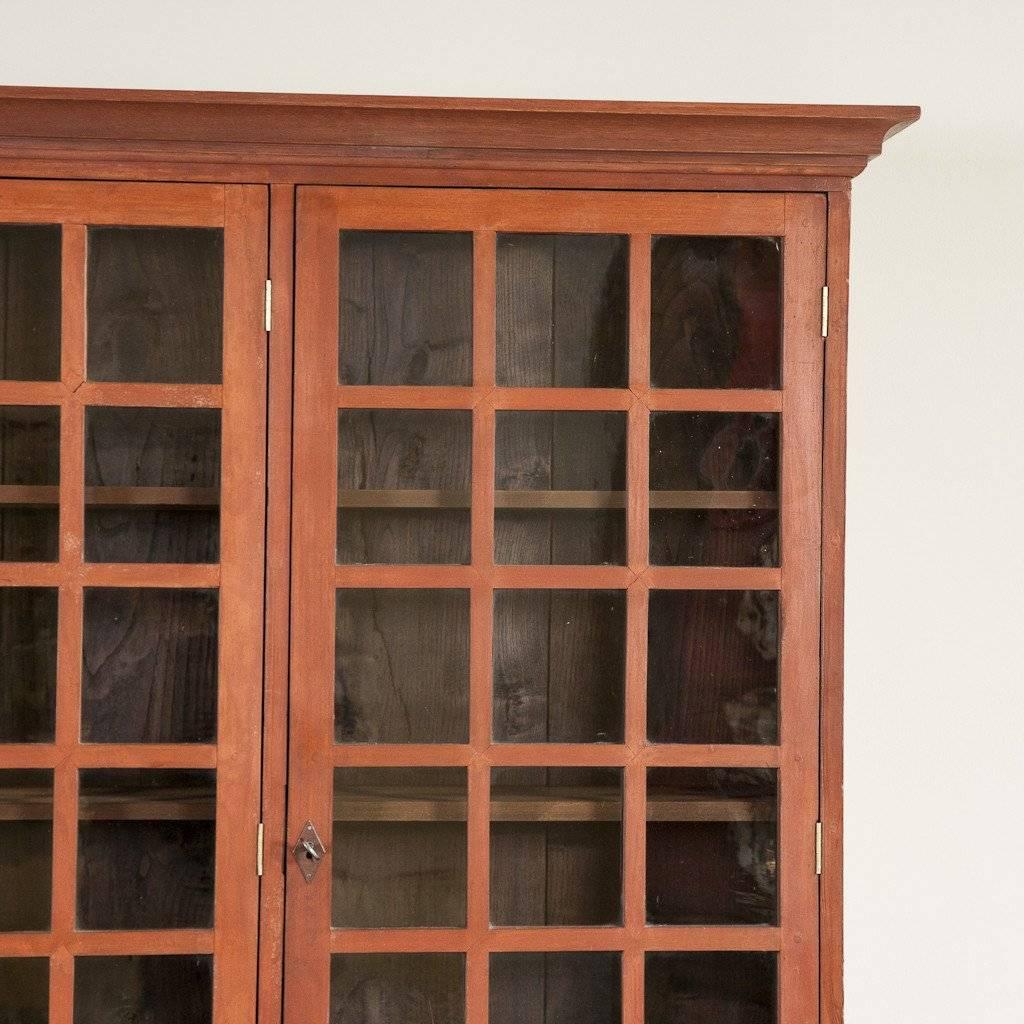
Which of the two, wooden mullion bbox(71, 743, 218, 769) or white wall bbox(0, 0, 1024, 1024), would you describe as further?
white wall bbox(0, 0, 1024, 1024)

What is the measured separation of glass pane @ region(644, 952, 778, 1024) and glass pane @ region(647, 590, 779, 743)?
32cm

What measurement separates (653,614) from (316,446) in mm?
546

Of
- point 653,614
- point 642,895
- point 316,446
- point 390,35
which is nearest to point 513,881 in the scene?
point 642,895

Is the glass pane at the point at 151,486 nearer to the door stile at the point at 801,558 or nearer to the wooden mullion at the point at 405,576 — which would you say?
the wooden mullion at the point at 405,576

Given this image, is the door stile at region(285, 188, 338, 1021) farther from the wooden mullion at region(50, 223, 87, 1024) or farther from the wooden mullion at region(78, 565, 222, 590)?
the wooden mullion at region(50, 223, 87, 1024)

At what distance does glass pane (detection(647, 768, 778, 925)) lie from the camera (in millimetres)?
1707

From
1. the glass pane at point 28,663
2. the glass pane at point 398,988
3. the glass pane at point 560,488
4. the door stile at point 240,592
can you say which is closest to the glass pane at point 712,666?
the glass pane at point 560,488

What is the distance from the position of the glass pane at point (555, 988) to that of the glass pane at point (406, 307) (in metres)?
0.85

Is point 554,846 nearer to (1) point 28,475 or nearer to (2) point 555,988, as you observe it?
(2) point 555,988

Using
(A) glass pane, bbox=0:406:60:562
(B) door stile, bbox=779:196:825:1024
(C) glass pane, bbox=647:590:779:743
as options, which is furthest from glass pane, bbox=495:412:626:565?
(A) glass pane, bbox=0:406:60:562

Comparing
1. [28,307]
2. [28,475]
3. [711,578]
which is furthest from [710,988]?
[28,307]

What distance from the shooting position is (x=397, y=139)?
167 cm

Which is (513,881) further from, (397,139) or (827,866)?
(397,139)

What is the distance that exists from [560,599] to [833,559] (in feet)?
1.33
